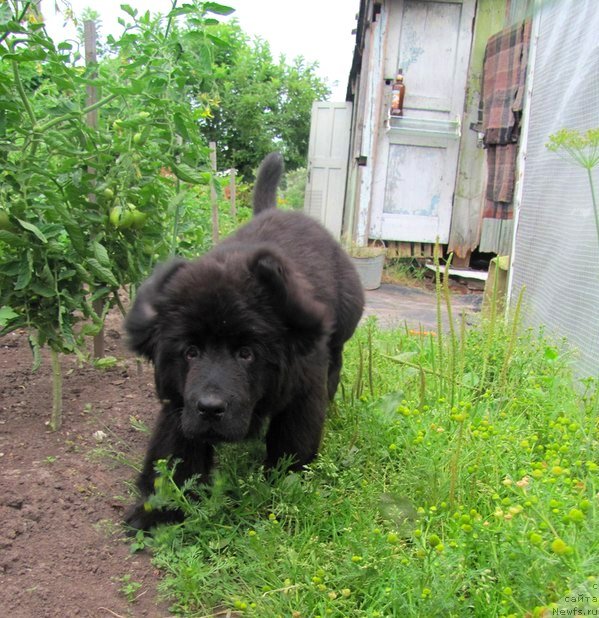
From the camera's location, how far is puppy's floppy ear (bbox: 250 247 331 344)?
244 centimetres

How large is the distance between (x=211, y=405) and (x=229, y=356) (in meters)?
0.22

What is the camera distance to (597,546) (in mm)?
1650

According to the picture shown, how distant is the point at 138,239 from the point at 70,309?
58 cm

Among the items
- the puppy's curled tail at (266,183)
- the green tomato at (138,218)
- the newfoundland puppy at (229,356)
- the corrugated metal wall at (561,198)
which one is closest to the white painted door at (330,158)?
the corrugated metal wall at (561,198)

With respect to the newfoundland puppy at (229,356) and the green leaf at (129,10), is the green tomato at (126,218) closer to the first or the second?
the newfoundland puppy at (229,356)

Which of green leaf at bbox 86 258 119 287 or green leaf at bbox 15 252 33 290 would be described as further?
green leaf at bbox 86 258 119 287

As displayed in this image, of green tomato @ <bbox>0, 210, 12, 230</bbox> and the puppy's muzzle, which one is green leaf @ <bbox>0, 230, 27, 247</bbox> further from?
the puppy's muzzle

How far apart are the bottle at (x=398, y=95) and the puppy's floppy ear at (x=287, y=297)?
7.34 metres

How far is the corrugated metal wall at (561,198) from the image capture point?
12.3ft

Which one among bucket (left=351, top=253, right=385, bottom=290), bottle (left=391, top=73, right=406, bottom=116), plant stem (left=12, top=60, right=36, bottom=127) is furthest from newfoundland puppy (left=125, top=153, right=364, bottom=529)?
bottle (left=391, top=73, right=406, bottom=116)

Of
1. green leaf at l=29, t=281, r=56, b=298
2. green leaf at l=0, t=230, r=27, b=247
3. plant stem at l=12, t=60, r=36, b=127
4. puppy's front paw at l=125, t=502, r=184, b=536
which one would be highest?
plant stem at l=12, t=60, r=36, b=127

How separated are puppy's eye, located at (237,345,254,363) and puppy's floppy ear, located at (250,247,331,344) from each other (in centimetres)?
18

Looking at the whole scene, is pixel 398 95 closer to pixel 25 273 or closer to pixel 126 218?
pixel 126 218

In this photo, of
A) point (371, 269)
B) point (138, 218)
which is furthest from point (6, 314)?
point (371, 269)
